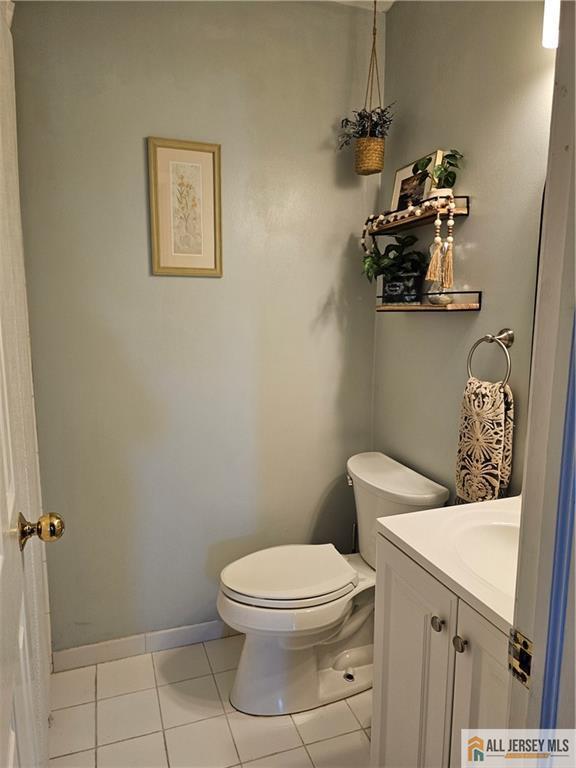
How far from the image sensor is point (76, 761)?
1.52 meters

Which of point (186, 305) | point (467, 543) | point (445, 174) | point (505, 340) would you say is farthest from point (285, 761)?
point (445, 174)

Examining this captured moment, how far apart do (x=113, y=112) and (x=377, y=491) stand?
1.57 m

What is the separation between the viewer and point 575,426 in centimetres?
52

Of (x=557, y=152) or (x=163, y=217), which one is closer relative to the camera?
(x=557, y=152)

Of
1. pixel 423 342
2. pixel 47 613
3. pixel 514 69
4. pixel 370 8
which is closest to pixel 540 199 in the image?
pixel 514 69

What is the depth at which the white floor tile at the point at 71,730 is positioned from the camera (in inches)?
61.9

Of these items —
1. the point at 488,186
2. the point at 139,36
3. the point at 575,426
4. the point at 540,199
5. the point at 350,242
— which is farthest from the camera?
the point at 350,242

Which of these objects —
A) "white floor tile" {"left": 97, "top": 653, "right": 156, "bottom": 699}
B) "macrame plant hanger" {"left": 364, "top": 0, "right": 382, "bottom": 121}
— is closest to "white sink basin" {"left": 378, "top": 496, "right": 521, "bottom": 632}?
"white floor tile" {"left": 97, "top": 653, "right": 156, "bottom": 699}

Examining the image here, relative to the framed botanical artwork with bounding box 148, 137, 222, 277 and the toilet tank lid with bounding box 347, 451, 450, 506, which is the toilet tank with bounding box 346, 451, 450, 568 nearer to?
the toilet tank lid with bounding box 347, 451, 450, 506

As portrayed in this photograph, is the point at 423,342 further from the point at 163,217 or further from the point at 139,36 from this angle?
the point at 139,36

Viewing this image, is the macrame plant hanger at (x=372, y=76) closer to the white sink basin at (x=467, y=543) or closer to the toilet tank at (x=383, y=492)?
the toilet tank at (x=383, y=492)

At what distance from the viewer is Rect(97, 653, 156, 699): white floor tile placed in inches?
71.3

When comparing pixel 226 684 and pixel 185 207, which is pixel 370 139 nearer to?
pixel 185 207

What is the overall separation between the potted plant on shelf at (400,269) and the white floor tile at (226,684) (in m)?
1.52
